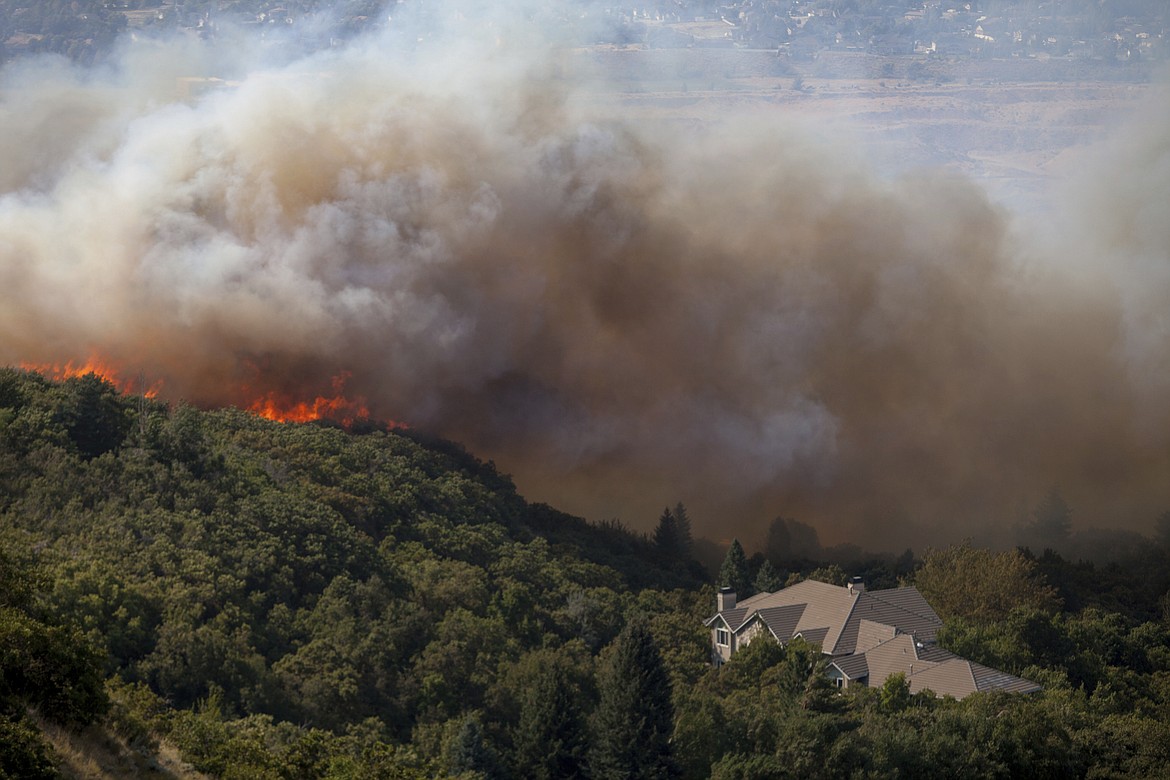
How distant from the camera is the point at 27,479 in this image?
4081cm

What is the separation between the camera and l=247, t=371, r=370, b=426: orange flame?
172 feet

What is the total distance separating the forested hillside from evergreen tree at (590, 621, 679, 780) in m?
0.06

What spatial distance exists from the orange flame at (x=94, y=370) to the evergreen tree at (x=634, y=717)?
2027 centimetres

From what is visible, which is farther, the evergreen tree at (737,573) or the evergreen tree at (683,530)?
the evergreen tree at (683,530)

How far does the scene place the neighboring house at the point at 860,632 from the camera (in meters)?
41.2

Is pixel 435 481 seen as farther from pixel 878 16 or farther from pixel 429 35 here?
pixel 878 16

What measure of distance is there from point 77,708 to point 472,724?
12.2 metres

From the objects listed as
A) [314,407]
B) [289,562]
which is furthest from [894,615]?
[314,407]

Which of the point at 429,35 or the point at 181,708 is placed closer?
the point at 181,708

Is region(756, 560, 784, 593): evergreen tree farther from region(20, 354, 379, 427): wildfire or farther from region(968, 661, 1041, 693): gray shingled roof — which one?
region(20, 354, 379, 427): wildfire

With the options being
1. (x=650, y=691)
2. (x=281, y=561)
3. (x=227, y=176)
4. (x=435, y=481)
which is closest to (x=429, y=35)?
(x=227, y=176)

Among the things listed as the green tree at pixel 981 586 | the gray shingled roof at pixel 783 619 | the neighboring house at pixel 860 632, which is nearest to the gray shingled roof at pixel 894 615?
the neighboring house at pixel 860 632

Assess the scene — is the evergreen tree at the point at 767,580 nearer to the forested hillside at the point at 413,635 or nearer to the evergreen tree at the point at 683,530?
the forested hillside at the point at 413,635

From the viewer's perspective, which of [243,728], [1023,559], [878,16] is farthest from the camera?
[878,16]
